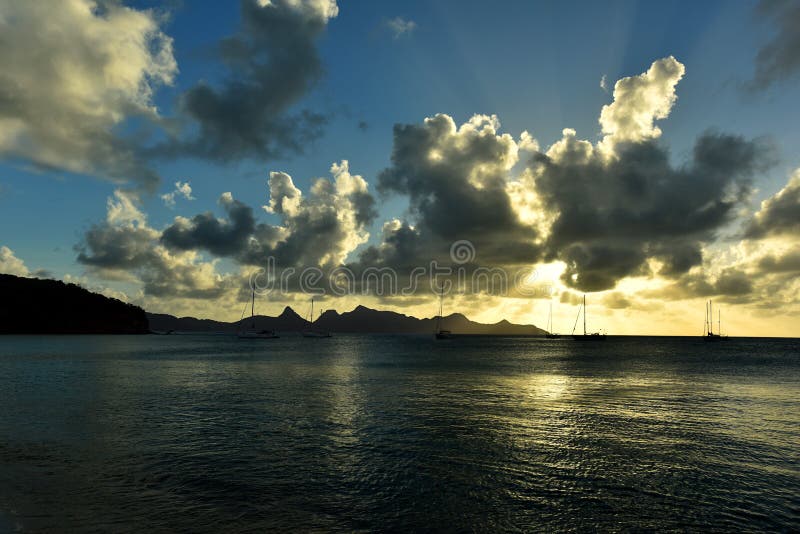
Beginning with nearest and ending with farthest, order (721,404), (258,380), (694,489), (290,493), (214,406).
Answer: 1. (290,493)
2. (694,489)
3. (214,406)
4. (721,404)
5. (258,380)

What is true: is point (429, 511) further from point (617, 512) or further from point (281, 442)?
point (281, 442)

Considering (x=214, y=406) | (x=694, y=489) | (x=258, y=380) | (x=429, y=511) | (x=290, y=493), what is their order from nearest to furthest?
(x=429, y=511)
(x=290, y=493)
(x=694, y=489)
(x=214, y=406)
(x=258, y=380)

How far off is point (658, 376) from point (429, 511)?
255ft

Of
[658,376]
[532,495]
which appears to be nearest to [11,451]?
[532,495]

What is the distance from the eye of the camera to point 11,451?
2661 centimetres

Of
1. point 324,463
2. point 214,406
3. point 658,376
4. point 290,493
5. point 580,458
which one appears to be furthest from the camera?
point 658,376

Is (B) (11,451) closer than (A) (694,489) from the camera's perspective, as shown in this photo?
No

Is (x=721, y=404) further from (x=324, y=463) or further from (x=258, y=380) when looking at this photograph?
(x=258, y=380)

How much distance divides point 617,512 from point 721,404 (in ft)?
131

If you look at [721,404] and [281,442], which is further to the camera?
[721,404]

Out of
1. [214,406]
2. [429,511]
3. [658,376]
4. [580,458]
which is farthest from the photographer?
[658,376]

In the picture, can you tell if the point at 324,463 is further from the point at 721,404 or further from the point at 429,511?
the point at 721,404

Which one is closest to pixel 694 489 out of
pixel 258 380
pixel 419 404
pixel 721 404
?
pixel 419 404

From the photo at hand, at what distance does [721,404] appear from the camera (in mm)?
48625
